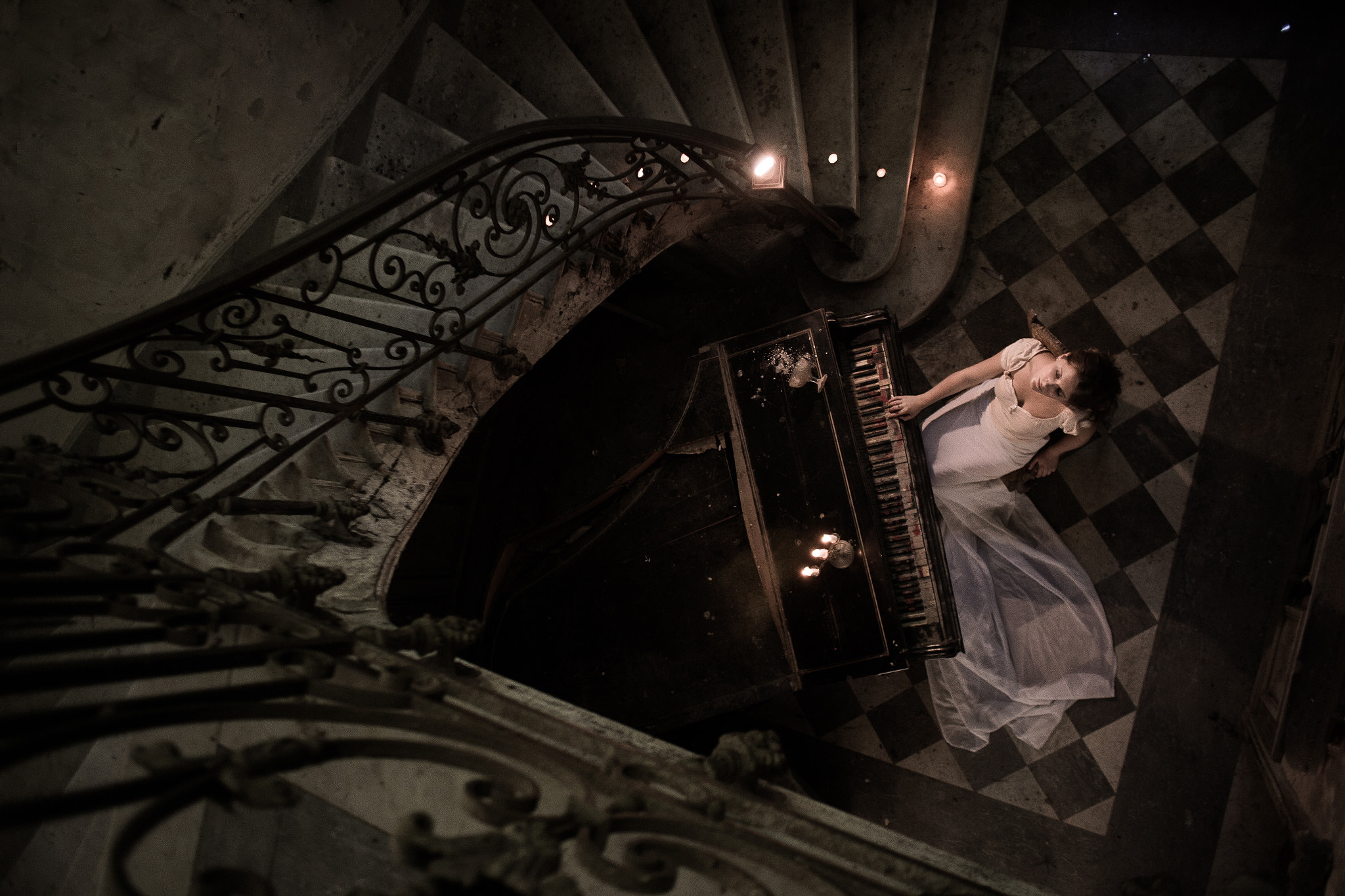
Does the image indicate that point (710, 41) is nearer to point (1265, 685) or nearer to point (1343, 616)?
point (1343, 616)

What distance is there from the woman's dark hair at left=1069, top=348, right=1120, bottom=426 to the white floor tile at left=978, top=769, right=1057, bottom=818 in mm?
2403

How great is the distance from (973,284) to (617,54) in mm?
2706

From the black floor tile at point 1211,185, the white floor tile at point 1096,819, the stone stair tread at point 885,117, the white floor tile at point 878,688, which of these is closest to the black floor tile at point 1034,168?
the black floor tile at point 1211,185

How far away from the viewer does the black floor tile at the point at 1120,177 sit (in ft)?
14.1

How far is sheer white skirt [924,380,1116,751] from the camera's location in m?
3.78

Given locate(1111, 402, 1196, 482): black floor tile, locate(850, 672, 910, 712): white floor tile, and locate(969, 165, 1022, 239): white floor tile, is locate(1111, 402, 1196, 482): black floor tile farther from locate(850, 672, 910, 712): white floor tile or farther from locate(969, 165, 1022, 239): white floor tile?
locate(850, 672, 910, 712): white floor tile

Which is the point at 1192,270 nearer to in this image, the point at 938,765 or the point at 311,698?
the point at 938,765

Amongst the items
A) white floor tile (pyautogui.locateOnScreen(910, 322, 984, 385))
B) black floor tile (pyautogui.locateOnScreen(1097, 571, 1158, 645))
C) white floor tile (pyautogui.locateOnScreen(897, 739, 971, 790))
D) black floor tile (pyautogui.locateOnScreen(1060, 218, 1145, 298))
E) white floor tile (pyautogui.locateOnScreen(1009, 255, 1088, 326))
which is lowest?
white floor tile (pyautogui.locateOnScreen(897, 739, 971, 790))

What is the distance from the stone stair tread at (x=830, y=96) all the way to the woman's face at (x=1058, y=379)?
168 cm

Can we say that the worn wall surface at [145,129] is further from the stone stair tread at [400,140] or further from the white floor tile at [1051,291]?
the white floor tile at [1051,291]

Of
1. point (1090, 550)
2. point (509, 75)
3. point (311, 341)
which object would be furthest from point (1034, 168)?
point (311, 341)

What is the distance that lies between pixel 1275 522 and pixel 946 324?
2.17m

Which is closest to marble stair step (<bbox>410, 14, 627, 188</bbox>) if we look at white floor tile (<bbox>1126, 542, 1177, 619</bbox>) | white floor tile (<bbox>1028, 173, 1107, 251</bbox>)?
white floor tile (<bbox>1028, 173, 1107, 251</bbox>)

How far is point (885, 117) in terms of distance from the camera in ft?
14.2
